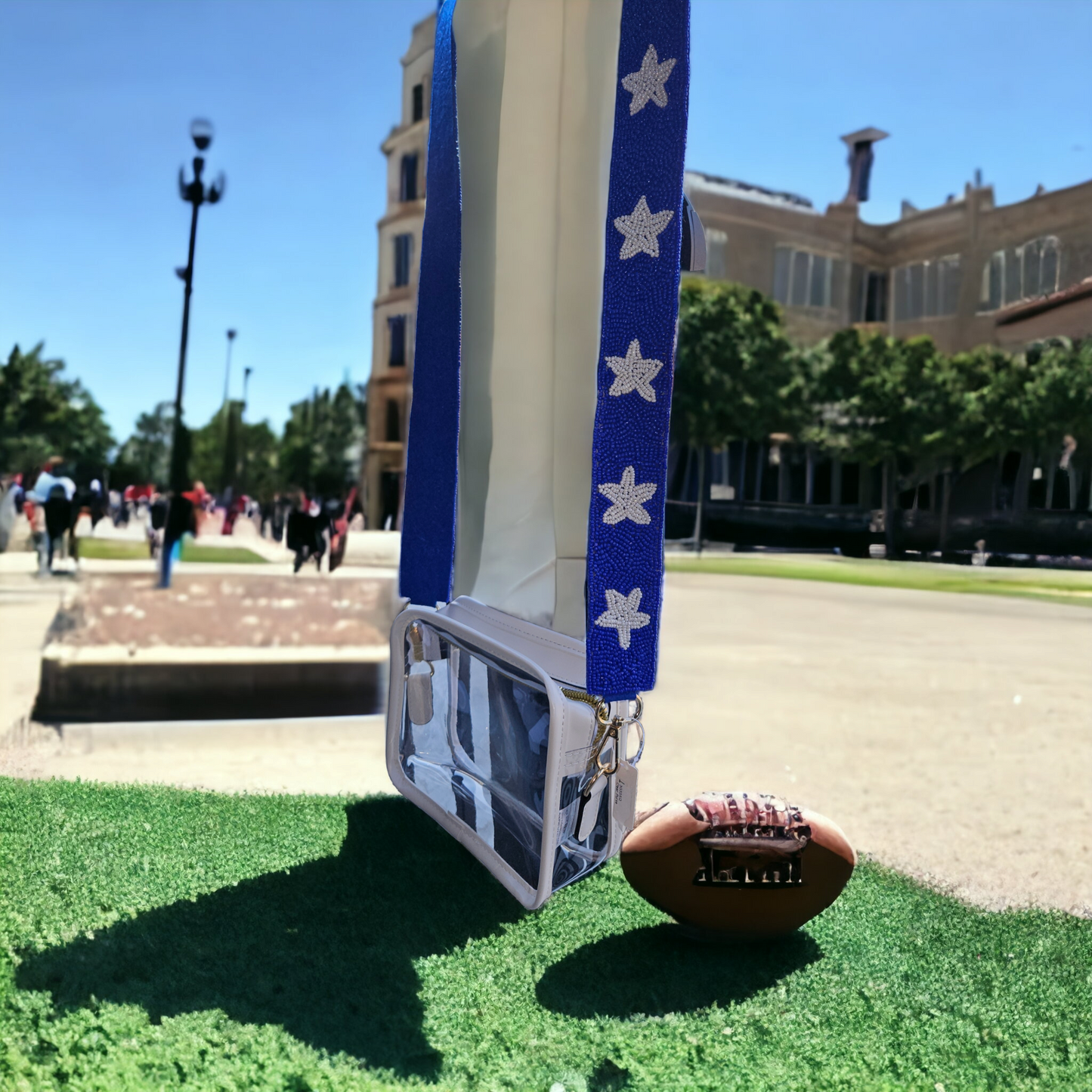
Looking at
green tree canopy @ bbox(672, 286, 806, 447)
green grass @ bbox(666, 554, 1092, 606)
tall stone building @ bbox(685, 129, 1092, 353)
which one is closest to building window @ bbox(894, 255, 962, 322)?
tall stone building @ bbox(685, 129, 1092, 353)

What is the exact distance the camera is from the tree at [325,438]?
145 ft

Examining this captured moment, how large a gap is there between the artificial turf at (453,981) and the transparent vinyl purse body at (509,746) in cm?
27

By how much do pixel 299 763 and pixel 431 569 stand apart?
1717mm

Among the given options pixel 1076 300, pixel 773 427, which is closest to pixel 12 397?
pixel 773 427

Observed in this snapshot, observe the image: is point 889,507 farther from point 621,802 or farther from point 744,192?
point 744,192

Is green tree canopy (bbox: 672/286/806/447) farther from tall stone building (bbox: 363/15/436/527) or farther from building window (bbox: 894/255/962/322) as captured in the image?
tall stone building (bbox: 363/15/436/527)

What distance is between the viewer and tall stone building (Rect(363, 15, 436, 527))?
29141mm

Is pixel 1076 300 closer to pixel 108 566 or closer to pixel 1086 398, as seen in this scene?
pixel 1086 398

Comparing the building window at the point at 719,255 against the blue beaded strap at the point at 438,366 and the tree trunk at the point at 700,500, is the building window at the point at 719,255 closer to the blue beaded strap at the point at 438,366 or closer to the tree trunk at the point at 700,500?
the tree trunk at the point at 700,500

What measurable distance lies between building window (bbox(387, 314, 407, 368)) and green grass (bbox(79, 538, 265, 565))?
12.4 meters

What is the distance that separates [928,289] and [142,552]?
1464 centimetres

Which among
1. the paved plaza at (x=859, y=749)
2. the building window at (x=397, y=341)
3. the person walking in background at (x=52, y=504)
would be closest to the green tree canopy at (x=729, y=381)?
the building window at (x=397, y=341)

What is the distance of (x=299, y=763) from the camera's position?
4.54m

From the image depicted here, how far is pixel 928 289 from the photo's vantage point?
17812 mm
